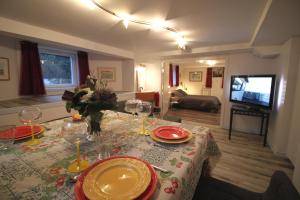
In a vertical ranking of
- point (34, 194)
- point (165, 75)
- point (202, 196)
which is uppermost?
point (165, 75)

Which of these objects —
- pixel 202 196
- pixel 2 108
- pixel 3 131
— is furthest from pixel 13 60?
pixel 202 196

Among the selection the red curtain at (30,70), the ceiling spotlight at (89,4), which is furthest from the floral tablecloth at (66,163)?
the red curtain at (30,70)

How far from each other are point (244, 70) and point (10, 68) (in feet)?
15.7

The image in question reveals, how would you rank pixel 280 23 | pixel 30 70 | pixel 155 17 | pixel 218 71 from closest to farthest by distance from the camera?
1. pixel 280 23
2. pixel 155 17
3. pixel 30 70
4. pixel 218 71

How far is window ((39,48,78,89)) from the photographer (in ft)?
9.68

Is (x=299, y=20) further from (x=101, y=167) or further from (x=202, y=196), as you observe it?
(x=101, y=167)

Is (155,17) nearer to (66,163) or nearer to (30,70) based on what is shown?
(66,163)

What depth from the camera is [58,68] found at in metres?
3.18

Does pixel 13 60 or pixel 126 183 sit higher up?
pixel 13 60

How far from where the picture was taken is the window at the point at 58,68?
2.95 metres

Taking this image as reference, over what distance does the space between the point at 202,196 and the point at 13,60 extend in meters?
3.41

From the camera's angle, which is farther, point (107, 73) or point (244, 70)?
point (107, 73)

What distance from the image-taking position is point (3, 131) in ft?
3.22

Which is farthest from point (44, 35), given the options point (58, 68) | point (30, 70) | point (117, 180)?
point (117, 180)
